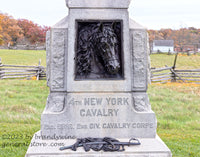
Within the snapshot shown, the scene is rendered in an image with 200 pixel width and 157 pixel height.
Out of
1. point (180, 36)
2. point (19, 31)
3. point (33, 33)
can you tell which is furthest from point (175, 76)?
point (180, 36)

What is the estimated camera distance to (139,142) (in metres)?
3.30

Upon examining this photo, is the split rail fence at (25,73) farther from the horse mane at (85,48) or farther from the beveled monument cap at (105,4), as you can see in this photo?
the beveled monument cap at (105,4)

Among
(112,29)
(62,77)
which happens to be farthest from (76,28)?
(62,77)

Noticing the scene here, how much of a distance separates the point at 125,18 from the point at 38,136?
2.16 meters

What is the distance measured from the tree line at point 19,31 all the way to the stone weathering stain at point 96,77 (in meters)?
42.9

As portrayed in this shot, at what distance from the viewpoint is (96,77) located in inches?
140

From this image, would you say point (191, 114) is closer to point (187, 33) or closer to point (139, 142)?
point (139, 142)

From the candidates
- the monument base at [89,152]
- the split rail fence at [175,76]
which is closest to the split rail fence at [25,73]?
the split rail fence at [175,76]

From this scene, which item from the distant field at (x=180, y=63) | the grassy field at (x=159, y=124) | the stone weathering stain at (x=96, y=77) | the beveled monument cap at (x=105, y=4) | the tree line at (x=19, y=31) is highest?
the tree line at (x=19, y=31)

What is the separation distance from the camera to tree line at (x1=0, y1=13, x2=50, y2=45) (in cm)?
4469

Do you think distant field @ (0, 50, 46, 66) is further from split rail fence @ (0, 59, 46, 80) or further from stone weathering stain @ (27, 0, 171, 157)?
stone weathering stain @ (27, 0, 171, 157)

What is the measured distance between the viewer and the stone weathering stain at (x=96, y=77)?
3.43 m

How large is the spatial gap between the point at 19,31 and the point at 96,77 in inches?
1923

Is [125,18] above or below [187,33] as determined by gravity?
below
